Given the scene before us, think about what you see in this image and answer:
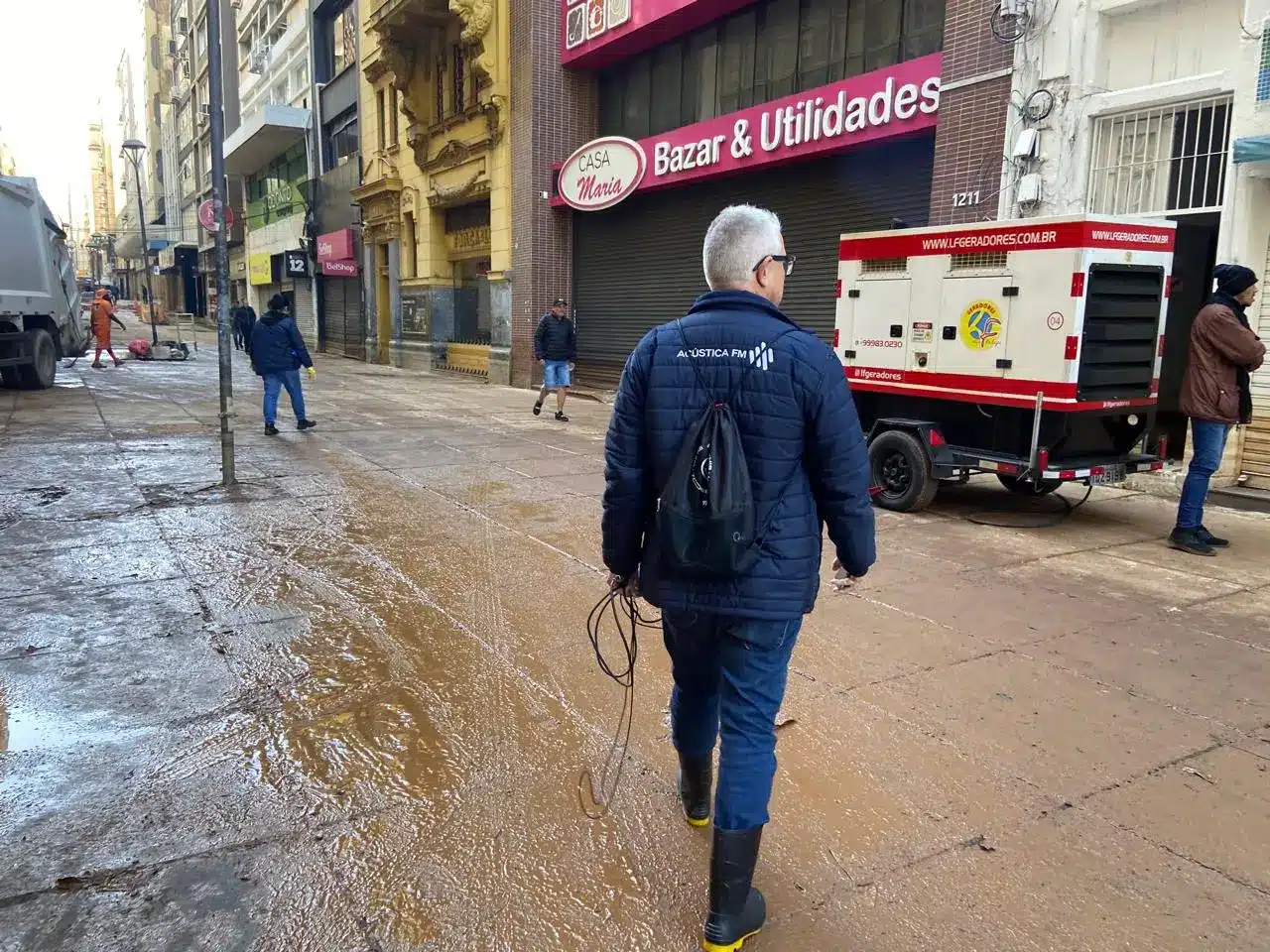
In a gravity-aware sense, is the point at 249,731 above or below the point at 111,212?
→ below

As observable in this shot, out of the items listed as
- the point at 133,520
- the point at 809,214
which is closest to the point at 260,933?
the point at 133,520

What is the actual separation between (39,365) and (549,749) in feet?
54.1

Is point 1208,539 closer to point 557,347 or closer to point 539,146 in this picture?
point 557,347

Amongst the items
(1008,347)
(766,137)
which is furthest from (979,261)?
(766,137)

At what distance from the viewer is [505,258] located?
20.1 metres

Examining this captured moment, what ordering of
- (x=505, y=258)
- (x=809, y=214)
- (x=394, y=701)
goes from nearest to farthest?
(x=394, y=701), (x=809, y=214), (x=505, y=258)

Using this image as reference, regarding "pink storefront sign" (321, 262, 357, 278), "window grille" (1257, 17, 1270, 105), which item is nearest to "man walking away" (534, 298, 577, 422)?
"window grille" (1257, 17, 1270, 105)

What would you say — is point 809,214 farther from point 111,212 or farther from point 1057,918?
point 111,212

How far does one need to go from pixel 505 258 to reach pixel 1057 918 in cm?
1893

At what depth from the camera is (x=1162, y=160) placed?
29.7ft

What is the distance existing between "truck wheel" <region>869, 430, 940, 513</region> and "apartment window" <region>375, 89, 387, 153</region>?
22014mm

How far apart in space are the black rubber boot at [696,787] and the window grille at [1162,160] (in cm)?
850

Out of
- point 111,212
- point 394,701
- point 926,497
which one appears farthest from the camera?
point 111,212

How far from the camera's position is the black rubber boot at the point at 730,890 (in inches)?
94.3
